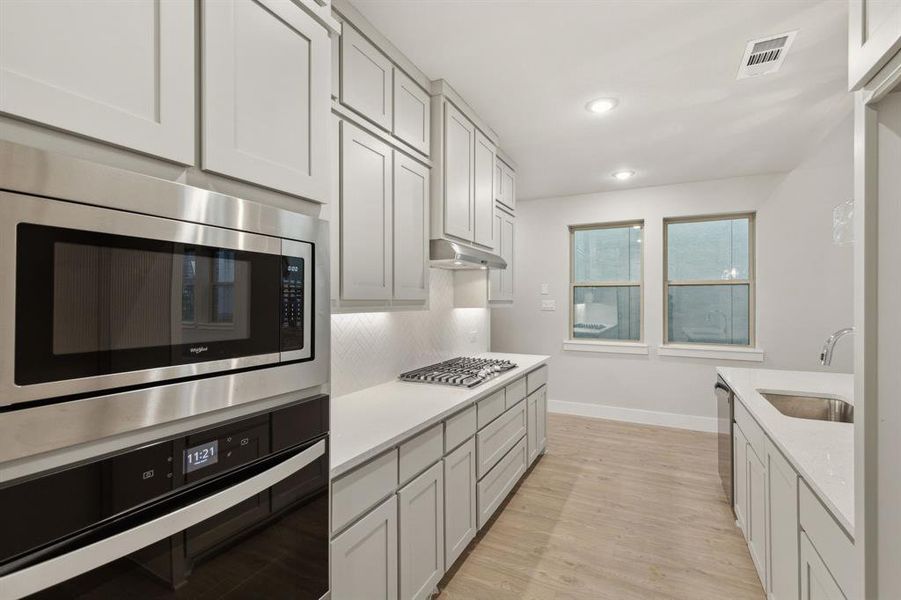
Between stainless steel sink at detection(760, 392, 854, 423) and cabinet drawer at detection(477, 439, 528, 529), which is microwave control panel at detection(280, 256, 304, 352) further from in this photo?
stainless steel sink at detection(760, 392, 854, 423)

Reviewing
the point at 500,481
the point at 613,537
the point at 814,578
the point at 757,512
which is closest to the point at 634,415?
the point at 613,537

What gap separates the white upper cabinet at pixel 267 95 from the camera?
2.95 feet

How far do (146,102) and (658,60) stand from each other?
241cm

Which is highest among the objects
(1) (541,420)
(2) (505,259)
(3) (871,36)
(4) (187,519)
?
(3) (871,36)

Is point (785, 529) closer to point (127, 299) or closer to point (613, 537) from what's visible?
point (613, 537)

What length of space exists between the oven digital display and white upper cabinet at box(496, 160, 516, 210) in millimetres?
3001

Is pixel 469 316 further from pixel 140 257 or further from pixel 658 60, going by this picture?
pixel 140 257

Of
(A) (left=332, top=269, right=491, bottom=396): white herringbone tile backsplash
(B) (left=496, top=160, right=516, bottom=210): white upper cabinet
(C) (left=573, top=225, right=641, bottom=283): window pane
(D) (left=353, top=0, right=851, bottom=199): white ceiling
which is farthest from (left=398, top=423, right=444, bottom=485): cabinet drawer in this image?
(C) (left=573, top=225, right=641, bottom=283): window pane

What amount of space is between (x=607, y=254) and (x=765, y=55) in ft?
9.63

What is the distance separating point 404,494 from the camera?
1.65 m

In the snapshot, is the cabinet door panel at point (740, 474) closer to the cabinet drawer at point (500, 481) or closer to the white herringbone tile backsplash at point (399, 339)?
the cabinet drawer at point (500, 481)

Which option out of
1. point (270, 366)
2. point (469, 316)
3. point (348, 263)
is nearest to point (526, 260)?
point (469, 316)

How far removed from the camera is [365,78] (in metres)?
1.87

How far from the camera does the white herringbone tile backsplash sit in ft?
7.33
